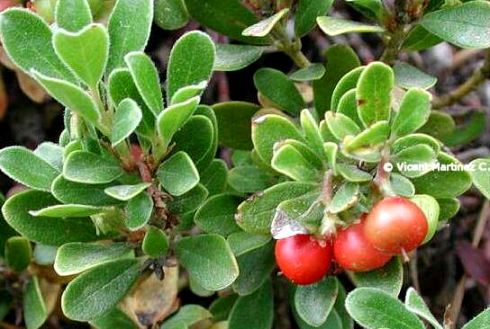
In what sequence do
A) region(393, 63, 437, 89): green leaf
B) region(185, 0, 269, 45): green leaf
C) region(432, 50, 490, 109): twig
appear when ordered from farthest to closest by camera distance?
region(432, 50, 490, 109): twig
region(185, 0, 269, 45): green leaf
region(393, 63, 437, 89): green leaf

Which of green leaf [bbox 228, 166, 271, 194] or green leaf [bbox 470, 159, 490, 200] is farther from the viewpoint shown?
green leaf [bbox 228, 166, 271, 194]

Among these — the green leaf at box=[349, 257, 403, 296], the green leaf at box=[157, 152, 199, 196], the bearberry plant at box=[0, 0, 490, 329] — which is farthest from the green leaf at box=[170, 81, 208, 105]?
the green leaf at box=[349, 257, 403, 296]

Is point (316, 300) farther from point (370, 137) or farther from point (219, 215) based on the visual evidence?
point (370, 137)

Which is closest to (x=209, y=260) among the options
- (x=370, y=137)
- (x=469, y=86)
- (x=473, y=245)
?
(x=370, y=137)

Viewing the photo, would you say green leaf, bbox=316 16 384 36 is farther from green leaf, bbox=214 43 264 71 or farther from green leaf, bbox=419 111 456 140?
green leaf, bbox=419 111 456 140

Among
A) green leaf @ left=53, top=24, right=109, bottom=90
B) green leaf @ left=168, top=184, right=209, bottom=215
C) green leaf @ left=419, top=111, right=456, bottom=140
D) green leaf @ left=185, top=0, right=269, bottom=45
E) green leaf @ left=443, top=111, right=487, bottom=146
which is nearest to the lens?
green leaf @ left=53, top=24, right=109, bottom=90
